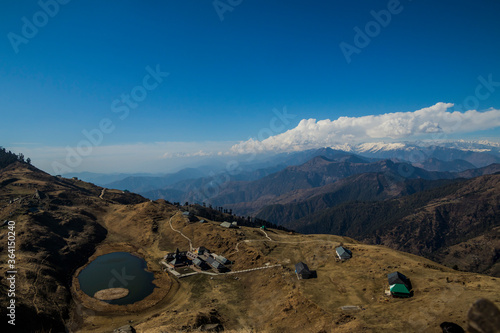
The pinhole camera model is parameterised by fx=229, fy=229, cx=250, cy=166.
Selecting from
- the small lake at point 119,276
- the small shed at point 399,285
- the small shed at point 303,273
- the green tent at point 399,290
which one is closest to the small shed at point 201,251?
the small lake at point 119,276

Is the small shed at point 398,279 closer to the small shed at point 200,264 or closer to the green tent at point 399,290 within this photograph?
the green tent at point 399,290

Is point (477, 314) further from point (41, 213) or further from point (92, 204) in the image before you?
point (92, 204)

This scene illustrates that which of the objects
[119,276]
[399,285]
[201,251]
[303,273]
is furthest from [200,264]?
[399,285]

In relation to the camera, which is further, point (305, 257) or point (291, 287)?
point (305, 257)

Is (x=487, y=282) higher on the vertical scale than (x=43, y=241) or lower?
lower

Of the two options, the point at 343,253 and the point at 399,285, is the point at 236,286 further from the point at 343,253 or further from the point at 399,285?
the point at 399,285

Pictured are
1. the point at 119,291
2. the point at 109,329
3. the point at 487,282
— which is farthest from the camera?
the point at 119,291

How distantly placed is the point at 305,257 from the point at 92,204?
13846 cm

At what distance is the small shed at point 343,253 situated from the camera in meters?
71.8

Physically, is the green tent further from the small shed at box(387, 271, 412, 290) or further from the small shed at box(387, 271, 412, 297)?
the small shed at box(387, 271, 412, 290)

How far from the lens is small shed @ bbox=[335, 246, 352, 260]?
7176 centimetres

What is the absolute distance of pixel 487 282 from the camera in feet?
150

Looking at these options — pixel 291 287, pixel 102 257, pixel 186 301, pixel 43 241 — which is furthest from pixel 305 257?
pixel 43 241

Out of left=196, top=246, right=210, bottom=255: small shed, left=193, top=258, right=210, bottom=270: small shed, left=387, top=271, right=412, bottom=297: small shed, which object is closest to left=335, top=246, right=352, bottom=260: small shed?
left=387, top=271, right=412, bottom=297: small shed
